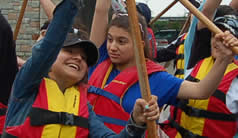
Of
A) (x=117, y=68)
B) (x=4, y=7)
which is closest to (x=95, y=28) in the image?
(x=117, y=68)

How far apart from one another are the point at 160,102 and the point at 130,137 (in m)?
0.59

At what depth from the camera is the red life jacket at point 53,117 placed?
71.0 inches

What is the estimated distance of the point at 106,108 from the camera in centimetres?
237

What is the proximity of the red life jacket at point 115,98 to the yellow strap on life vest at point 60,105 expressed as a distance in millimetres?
383

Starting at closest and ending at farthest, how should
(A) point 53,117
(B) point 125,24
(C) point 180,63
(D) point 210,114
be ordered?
(A) point 53,117 < (B) point 125,24 < (D) point 210,114 < (C) point 180,63

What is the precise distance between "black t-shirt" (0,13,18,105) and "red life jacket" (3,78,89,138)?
664mm

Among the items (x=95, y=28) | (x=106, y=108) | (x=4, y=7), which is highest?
(x=95, y=28)

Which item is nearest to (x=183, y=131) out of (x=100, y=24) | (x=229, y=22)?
(x=229, y=22)

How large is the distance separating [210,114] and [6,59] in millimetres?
1395

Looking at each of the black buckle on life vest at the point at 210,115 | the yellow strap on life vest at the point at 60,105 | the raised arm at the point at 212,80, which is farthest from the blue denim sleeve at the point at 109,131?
the black buckle on life vest at the point at 210,115

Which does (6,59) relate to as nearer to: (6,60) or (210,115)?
(6,60)

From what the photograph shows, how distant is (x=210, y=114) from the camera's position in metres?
2.58

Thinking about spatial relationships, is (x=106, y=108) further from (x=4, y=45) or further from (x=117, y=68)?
(x=4, y=45)

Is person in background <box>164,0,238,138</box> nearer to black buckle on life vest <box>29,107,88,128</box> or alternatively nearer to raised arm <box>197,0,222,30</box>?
raised arm <box>197,0,222,30</box>
